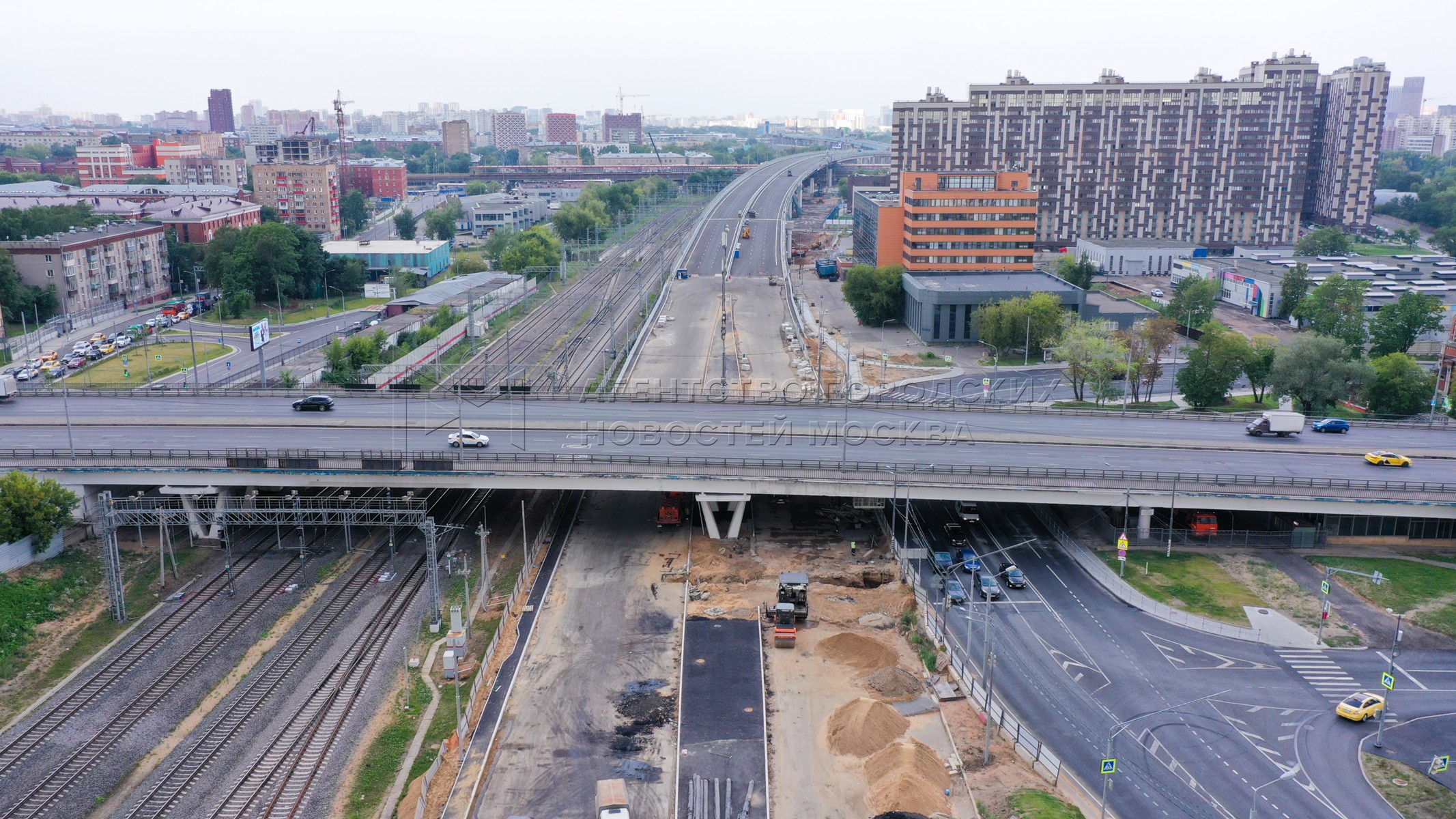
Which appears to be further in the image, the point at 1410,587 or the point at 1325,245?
the point at 1325,245

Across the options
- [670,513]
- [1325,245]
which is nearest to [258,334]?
[670,513]

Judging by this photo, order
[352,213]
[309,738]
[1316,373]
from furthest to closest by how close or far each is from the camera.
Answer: [352,213], [1316,373], [309,738]

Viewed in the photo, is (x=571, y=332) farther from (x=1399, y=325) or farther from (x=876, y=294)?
(x=1399, y=325)

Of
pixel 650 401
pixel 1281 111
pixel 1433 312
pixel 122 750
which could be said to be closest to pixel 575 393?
pixel 650 401

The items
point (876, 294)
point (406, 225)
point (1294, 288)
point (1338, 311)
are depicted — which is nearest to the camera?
point (1338, 311)

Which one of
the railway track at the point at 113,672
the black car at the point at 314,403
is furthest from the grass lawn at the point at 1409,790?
the black car at the point at 314,403

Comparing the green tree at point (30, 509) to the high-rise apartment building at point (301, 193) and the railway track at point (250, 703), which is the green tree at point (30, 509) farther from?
the high-rise apartment building at point (301, 193)

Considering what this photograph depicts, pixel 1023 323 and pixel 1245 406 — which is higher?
pixel 1023 323
